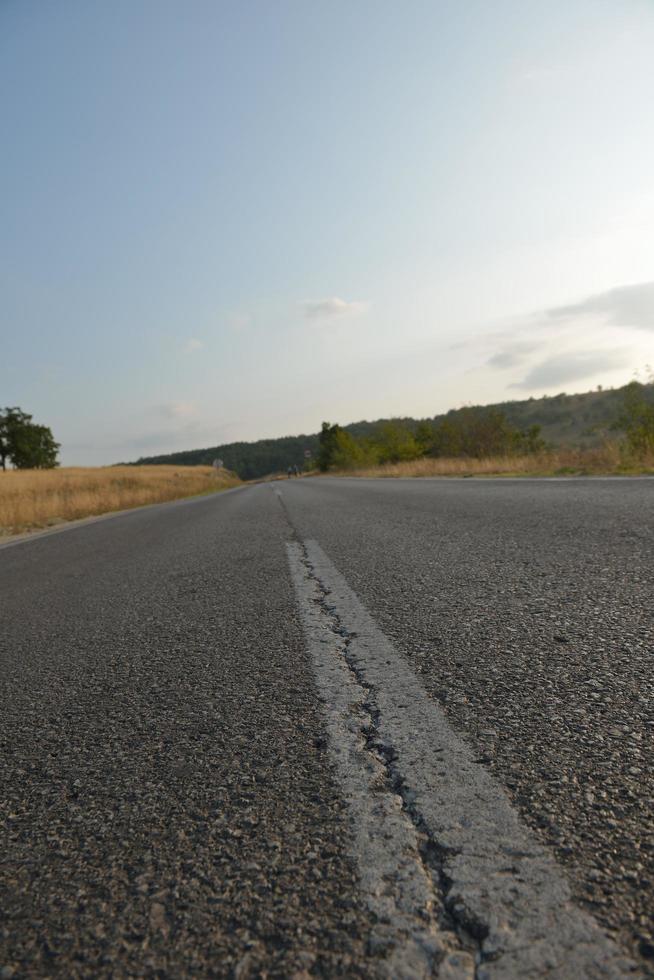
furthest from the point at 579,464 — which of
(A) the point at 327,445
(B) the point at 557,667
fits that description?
(A) the point at 327,445

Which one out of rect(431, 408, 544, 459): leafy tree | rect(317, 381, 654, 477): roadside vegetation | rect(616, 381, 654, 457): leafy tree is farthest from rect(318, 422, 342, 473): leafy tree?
rect(616, 381, 654, 457): leafy tree

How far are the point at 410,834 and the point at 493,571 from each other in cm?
236

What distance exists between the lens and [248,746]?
1372mm

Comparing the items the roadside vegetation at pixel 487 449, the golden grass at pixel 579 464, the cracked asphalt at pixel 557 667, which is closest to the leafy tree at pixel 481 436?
the roadside vegetation at pixel 487 449

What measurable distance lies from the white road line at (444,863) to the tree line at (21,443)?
267 ft

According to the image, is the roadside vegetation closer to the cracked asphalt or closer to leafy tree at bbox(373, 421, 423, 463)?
leafy tree at bbox(373, 421, 423, 463)

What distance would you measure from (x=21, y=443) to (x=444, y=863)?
8460 centimetres

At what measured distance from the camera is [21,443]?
75562 millimetres

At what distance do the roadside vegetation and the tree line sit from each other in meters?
36.9

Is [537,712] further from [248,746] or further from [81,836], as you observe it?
[81,836]

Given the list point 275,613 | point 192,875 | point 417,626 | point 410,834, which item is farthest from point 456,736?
point 275,613

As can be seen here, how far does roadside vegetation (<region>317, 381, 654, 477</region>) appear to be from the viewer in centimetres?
1360

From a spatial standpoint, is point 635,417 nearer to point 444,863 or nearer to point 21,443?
point 444,863

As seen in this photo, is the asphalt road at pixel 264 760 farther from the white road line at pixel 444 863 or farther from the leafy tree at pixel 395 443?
the leafy tree at pixel 395 443
